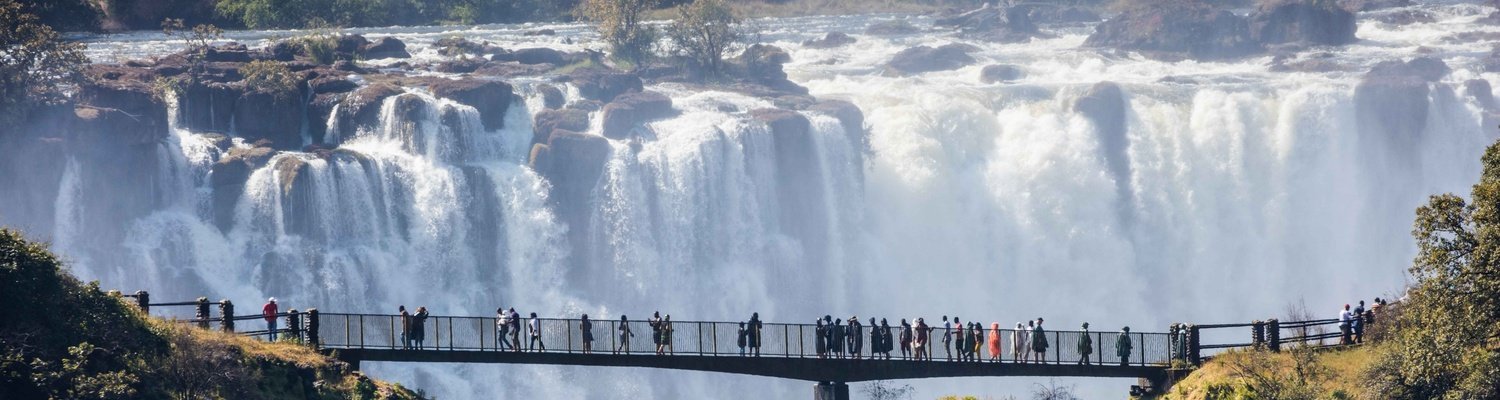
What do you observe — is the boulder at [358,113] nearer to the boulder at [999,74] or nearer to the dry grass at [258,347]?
the dry grass at [258,347]

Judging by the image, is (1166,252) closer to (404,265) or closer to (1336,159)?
(1336,159)

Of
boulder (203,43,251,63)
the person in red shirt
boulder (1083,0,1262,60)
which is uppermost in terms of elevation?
boulder (1083,0,1262,60)

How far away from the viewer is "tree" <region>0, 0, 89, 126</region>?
5653 cm

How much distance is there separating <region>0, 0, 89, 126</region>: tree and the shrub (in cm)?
491

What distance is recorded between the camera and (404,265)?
58.2m

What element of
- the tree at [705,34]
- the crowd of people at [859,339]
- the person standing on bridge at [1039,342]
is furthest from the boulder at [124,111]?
the person standing on bridge at [1039,342]

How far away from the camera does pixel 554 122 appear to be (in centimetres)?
6425

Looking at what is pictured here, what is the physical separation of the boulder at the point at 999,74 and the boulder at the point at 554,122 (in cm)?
2148

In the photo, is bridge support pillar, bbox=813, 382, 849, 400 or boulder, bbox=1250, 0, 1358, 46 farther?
boulder, bbox=1250, 0, 1358, 46

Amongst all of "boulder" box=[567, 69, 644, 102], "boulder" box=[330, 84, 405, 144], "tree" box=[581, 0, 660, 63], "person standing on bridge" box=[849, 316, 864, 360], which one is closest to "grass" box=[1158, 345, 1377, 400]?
"person standing on bridge" box=[849, 316, 864, 360]

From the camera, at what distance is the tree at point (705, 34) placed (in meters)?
78.4

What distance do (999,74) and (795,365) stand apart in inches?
1727

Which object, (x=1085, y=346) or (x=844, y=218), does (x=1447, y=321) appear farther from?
(x=844, y=218)

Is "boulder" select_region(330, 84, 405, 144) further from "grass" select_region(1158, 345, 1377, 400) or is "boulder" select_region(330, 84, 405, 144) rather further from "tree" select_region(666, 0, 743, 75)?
"grass" select_region(1158, 345, 1377, 400)
